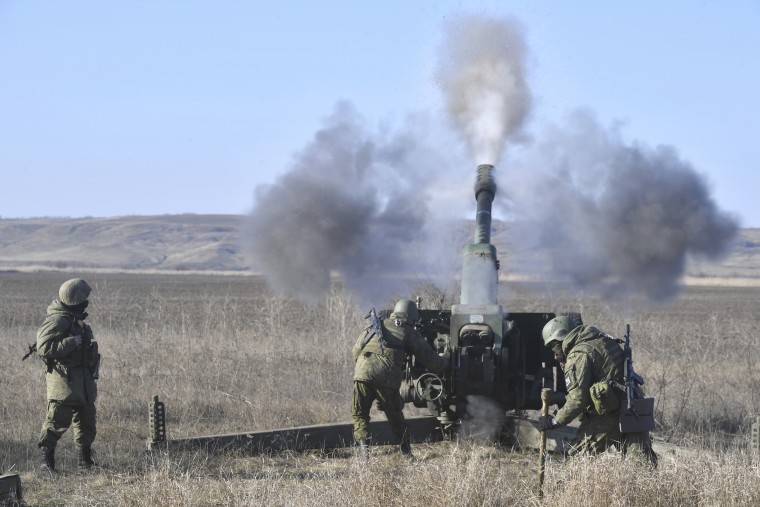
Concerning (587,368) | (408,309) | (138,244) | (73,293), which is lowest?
(587,368)

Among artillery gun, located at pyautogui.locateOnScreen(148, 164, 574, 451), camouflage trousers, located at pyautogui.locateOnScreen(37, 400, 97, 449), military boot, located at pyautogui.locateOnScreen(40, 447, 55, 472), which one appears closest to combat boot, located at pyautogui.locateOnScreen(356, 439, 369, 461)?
artillery gun, located at pyautogui.locateOnScreen(148, 164, 574, 451)

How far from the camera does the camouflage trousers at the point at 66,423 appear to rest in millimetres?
8617

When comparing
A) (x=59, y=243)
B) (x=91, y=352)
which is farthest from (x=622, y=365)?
(x=59, y=243)

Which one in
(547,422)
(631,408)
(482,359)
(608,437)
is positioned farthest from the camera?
(482,359)

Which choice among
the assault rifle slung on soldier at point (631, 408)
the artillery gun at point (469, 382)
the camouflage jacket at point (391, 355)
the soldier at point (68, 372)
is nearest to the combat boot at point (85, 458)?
the soldier at point (68, 372)

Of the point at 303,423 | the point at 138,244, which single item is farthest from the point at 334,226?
the point at 138,244

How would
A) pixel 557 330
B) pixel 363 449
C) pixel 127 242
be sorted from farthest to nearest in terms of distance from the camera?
pixel 127 242 → pixel 363 449 → pixel 557 330

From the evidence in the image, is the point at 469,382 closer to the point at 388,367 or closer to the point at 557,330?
the point at 388,367

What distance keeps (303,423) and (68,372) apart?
3.55 metres

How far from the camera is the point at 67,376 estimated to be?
8.69m

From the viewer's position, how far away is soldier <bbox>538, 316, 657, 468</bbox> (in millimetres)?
7746

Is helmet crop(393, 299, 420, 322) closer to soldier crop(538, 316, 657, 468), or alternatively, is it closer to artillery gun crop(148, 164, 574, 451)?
artillery gun crop(148, 164, 574, 451)

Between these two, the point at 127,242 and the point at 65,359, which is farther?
the point at 127,242

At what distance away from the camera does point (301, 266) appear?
14.8 metres
